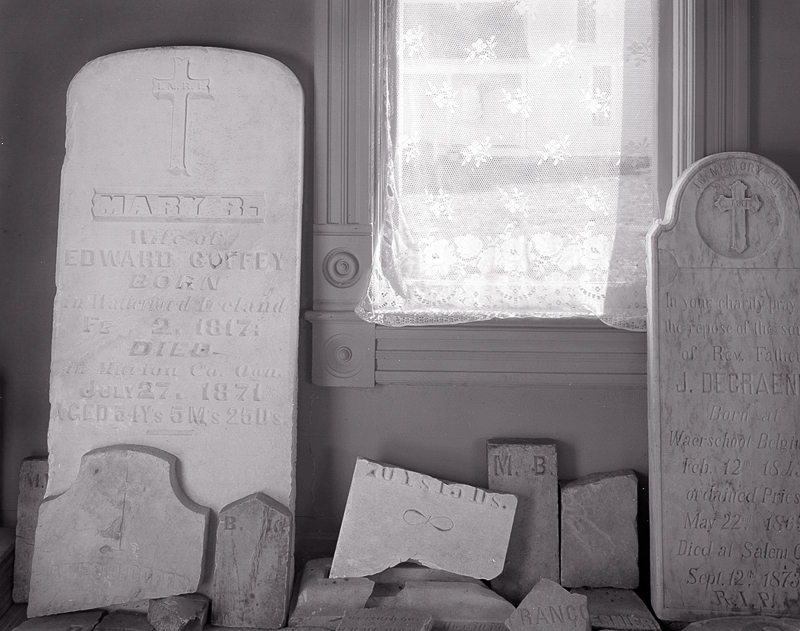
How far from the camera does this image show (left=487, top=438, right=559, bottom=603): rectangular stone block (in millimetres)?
2621

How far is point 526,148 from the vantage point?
2697 mm

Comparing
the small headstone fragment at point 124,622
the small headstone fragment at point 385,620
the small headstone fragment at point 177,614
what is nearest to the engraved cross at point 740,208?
the small headstone fragment at point 385,620

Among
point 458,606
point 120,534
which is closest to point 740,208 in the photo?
point 458,606

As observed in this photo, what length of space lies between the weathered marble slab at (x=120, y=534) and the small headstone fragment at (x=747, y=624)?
1.80 m

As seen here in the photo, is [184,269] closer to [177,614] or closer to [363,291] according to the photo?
[363,291]

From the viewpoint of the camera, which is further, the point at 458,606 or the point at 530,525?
the point at 530,525

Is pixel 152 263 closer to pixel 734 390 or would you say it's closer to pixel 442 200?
pixel 442 200

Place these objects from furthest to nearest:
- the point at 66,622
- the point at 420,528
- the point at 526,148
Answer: the point at 526,148 → the point at 420,528 → the point at 66,622

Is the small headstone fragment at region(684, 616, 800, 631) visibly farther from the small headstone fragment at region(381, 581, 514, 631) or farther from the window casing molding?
the window casing molding

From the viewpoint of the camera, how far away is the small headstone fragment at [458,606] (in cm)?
242

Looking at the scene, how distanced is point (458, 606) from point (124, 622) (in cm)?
120

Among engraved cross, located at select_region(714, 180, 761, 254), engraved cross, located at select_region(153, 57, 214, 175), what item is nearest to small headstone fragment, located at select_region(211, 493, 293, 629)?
engraved cross, located at select_region(153, 57, 214, 175)

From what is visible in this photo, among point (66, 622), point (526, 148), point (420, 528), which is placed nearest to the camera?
point (66, 622)

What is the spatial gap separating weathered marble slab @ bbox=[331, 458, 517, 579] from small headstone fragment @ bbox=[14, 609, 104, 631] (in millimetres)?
874
